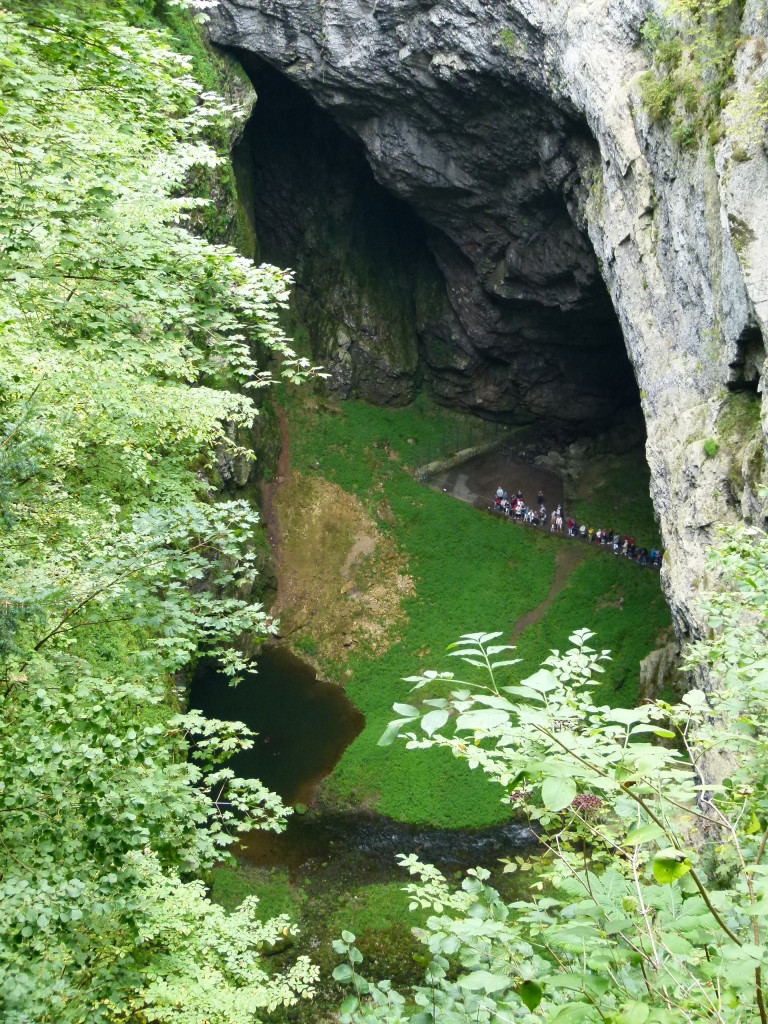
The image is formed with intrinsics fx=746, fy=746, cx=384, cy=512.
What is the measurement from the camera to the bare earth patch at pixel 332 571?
85.9ft

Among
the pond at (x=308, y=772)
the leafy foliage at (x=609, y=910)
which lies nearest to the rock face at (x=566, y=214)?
the pond at (x=308, y=772)

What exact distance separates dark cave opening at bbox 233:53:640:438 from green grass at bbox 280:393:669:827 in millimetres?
2338

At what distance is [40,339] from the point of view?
6582 mm

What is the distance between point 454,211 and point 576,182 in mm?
6748

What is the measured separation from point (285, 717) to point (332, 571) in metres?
6.37

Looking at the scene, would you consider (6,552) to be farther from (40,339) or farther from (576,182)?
(576,182)

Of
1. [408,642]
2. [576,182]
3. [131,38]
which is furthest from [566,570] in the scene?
[131,38]

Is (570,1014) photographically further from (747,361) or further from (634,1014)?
(747,361)

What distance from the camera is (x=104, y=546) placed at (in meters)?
5.78

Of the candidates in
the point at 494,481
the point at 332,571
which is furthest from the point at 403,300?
the point at 332,571

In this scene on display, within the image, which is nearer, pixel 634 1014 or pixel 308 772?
pixel 634 1014

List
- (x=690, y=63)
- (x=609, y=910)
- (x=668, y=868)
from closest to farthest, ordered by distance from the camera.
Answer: (x=668, y=868)
(x=609, y=910)
(x=690, y=63)

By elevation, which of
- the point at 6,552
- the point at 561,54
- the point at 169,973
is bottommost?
the point at 169,973

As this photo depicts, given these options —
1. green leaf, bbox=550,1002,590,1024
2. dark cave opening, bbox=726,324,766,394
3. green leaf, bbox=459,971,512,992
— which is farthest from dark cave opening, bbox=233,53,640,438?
green leaf, bbox=550,1002,590,1024
